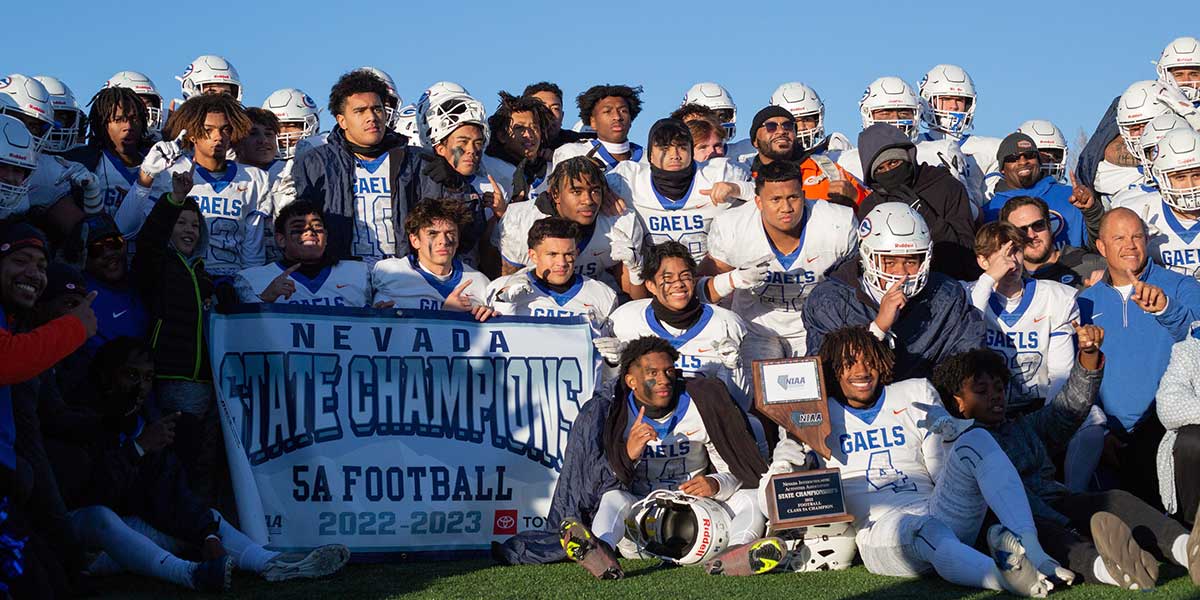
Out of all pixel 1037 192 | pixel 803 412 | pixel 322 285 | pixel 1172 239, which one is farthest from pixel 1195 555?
pixel 322 285

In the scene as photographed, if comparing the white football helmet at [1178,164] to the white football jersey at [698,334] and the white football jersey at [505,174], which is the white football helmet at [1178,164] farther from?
the white football jersey at [505,174]

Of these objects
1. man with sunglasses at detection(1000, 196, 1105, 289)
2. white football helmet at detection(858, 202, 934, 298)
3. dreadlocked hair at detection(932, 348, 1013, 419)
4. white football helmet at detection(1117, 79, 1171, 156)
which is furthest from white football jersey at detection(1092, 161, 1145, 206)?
dreadlocked hair at detection(932, 348, 1013, 419)

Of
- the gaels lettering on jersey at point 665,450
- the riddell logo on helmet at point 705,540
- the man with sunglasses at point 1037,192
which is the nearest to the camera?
the riddell logo on helmet at point 705,540

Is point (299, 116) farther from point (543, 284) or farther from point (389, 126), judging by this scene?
point (543, 284)

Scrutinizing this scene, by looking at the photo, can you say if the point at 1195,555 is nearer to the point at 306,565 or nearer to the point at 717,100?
the point at 306,565

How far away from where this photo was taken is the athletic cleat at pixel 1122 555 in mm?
6289

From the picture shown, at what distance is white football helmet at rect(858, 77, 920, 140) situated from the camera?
11844 mm

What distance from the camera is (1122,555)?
6.29m

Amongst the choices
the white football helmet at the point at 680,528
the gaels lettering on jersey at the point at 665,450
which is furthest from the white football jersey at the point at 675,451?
the white football helmet at the point at 680,528

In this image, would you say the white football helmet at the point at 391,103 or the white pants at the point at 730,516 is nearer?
the white pants at the point at 730,516

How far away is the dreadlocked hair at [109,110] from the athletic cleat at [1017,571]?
5.98 m

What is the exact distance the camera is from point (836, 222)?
9.16m

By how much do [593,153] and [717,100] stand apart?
8.53 feet

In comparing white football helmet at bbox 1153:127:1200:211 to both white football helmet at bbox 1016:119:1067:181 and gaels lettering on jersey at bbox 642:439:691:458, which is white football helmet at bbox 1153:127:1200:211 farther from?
gaels lettering on jersey at bbox 642:439:691:458
